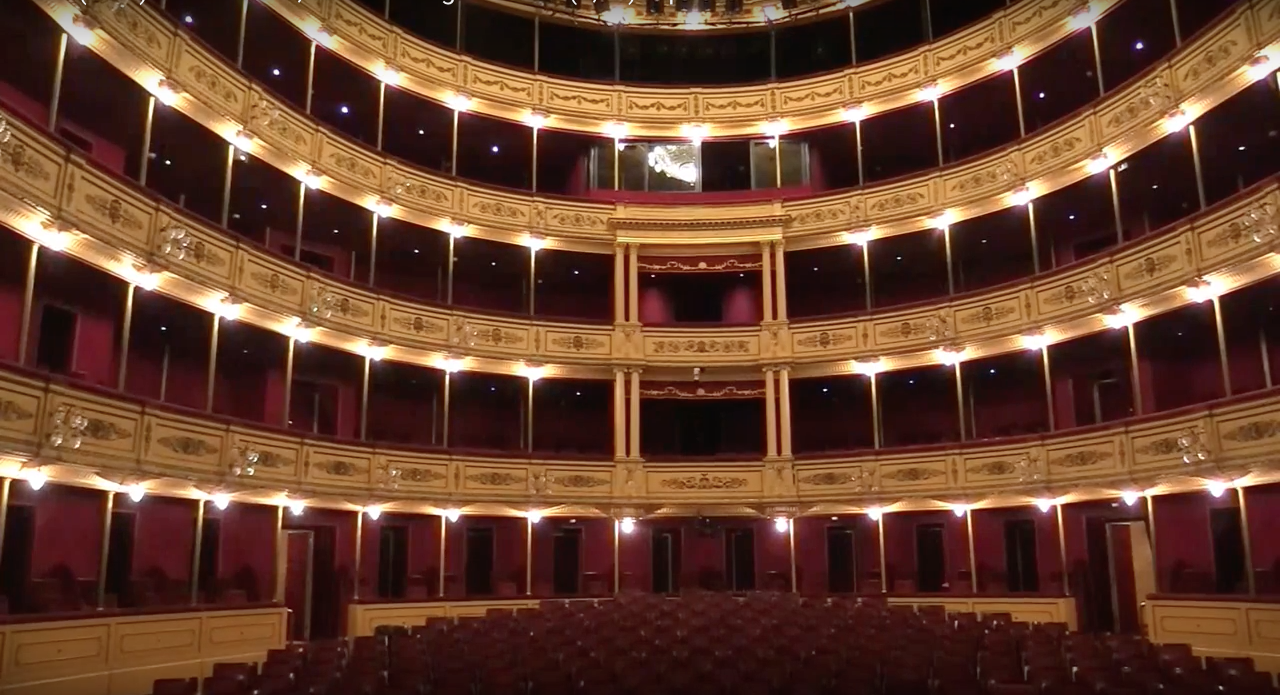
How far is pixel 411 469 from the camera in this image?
891 inches

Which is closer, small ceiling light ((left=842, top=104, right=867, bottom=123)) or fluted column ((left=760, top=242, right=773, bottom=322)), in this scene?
fluted column ((left=760, top=242, right=773, bottom=322))

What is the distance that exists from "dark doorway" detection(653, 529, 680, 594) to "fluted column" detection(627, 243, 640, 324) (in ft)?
19.0

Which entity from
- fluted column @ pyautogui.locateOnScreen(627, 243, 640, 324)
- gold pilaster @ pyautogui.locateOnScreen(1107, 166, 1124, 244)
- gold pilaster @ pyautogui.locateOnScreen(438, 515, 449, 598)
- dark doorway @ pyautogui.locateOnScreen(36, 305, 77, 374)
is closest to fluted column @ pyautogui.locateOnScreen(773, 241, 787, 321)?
fluted column @ pyautogui.locateOnScreen(627, 243, 640, 324)

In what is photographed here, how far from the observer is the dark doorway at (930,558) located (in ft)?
81.6

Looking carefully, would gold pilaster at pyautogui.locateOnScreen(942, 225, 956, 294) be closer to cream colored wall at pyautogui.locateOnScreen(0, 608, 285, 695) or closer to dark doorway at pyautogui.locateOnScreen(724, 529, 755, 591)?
dark doorway at pyautogui.locateOnScreen(724, 529, 755, 591)

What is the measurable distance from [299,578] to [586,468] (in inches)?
284

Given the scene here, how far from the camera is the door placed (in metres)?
22.4

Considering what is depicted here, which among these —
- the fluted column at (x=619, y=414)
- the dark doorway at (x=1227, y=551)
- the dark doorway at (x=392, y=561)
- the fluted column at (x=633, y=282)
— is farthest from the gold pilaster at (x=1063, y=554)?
the dark doorway at (x=392, y=561)

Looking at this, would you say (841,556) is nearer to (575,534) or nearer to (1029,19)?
(575,534)

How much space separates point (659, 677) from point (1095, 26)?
18517mm

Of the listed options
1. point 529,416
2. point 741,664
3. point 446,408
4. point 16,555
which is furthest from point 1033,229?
point 16,555

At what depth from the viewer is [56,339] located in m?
17.2

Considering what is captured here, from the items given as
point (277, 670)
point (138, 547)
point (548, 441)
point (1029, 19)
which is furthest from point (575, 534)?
point (1029, 19)

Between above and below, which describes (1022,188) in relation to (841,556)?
above
